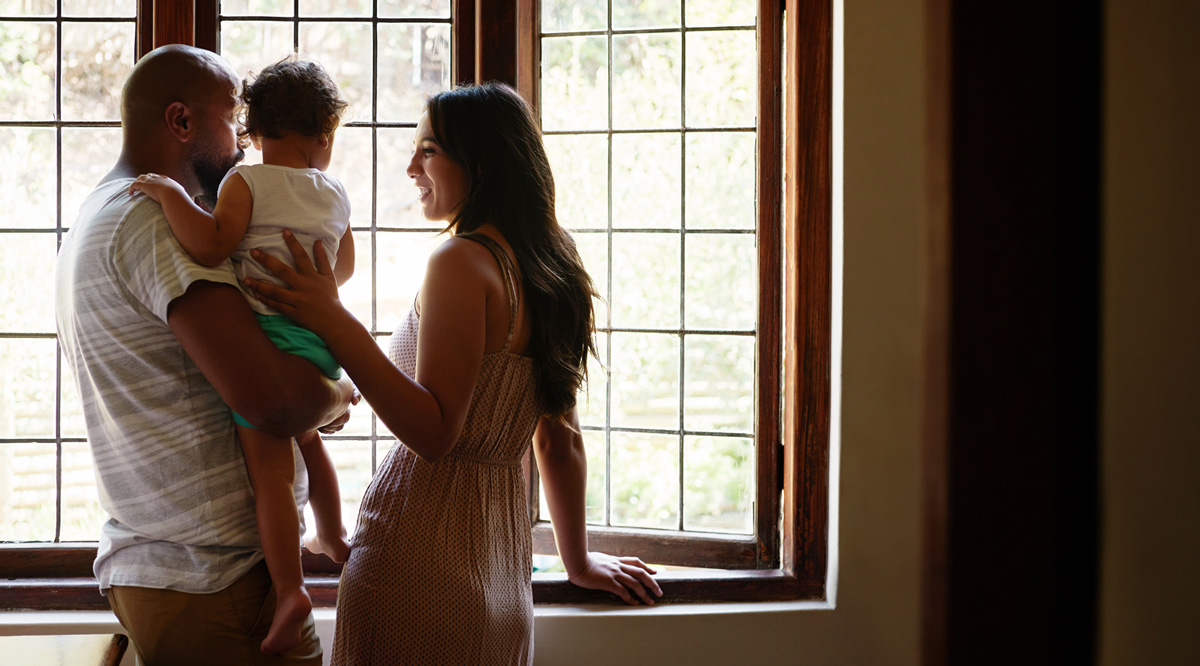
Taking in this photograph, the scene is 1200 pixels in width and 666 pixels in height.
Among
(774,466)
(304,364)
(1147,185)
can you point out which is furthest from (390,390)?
(774,466)

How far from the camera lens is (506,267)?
1325 mm

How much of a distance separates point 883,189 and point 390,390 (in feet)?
4.29

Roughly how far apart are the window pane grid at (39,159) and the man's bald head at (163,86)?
79 centimetres

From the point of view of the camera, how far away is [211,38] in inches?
78.3

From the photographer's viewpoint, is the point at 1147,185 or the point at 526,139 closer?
the point at 1147,185

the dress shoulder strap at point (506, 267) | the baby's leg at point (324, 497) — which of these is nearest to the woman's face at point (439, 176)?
the dress shoulder strap at point (506, 267)

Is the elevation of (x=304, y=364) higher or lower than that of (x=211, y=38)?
lower

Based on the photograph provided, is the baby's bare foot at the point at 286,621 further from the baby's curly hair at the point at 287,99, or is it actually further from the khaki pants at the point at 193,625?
the baby's curly hair at the point at 287,99

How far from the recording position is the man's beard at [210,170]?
1392mm

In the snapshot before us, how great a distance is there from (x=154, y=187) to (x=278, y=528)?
0.61 meters

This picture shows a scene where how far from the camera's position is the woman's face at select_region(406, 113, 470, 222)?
4.72 feet

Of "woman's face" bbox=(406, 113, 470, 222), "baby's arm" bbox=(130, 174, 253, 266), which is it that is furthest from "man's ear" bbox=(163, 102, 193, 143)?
"woman's face" bbox=(406, 113, 470, 222)

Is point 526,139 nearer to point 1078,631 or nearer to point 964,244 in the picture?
point 964,244

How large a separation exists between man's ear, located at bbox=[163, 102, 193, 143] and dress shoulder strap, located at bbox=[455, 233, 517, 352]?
0.55m
